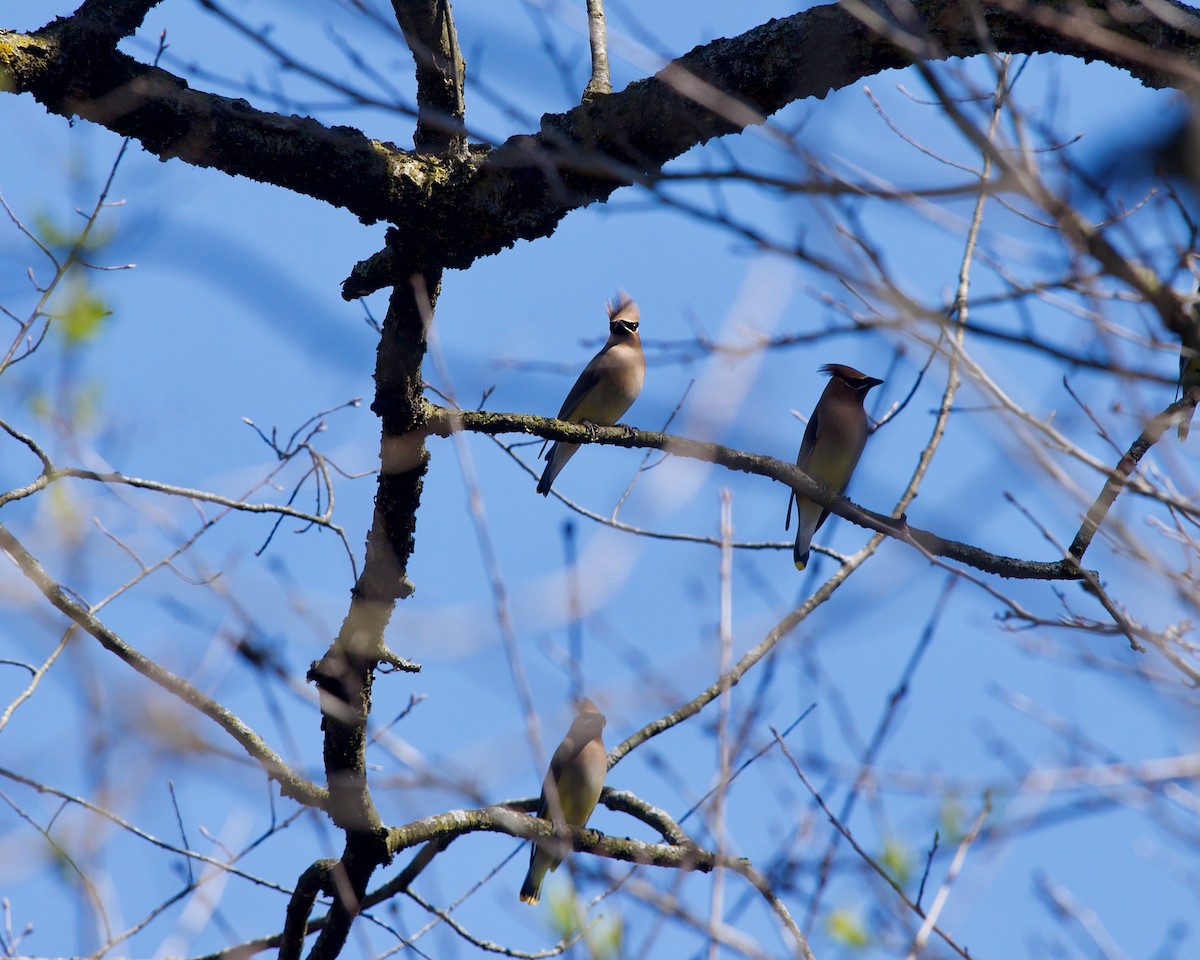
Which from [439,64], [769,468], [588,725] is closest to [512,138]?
[439,64]

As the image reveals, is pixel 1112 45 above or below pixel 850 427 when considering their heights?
below

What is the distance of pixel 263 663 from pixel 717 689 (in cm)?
264

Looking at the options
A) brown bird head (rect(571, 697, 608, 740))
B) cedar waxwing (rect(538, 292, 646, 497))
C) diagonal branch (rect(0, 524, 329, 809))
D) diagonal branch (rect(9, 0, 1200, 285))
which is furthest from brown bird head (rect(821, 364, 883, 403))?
diagonal branch (rect(0, 524, 329, 809))

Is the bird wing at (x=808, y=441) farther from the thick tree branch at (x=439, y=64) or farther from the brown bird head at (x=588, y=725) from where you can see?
the thick tree branch at (x=439, y=64)

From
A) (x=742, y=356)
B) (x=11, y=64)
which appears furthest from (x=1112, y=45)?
(x=11, y=64)

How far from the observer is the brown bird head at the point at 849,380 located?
713 centimetres

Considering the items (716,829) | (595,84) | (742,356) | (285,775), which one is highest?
(595,84)

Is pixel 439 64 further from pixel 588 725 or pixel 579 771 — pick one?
pixel 588 725

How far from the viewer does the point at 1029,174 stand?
1.43 metres

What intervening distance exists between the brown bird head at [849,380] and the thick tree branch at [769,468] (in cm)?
283

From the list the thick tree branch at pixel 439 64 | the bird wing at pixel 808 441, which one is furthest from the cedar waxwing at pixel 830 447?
the thick tree branch at pixel 439 64

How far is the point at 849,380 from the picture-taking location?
720 cm

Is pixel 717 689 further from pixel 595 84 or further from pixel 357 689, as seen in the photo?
pixel 595 84

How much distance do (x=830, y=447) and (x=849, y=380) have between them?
1.81ft
